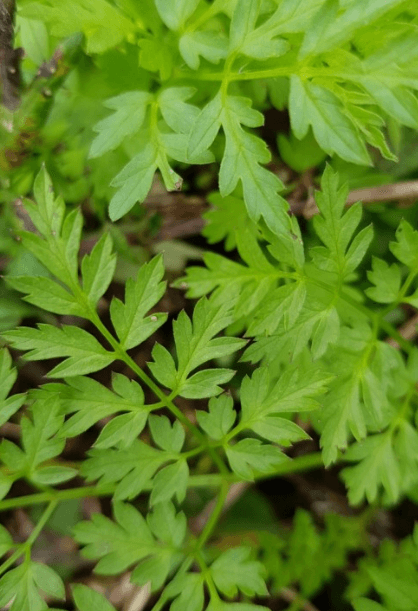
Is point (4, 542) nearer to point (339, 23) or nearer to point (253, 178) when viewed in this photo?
point (253, 178)

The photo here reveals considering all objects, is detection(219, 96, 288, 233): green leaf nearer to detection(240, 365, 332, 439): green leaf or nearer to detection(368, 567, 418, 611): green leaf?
detection(240, 365, 332, 439): green leaf

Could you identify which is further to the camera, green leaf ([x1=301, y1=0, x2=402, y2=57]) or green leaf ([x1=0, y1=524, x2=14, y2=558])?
green leaf ([x1=0, y1=524, x2=14, y2=558])

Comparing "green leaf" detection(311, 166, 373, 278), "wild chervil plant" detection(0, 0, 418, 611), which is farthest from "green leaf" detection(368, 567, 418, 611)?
"green leaf" detection(311, 166, 373, 278)

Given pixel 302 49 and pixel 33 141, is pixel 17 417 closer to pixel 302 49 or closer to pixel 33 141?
pixel 33 141

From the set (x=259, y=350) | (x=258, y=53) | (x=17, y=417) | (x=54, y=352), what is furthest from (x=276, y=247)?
(x=17, y=417)

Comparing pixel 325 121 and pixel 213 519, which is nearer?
pixel 325 121

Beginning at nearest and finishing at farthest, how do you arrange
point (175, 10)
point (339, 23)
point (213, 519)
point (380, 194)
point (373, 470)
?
1. point (339, 23)
2. point (175, 10)
3. point (213, 519)
4. point (373, 470)
5. point (380, 194)

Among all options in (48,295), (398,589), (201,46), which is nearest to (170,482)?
(48,295)
